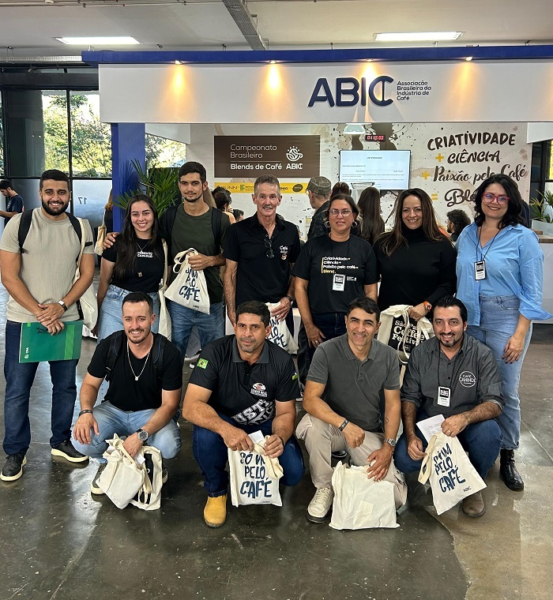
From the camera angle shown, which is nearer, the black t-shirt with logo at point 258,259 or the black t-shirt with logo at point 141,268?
the black t-shirt with logo at point 141,268

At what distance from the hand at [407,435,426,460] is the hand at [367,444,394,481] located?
141mm

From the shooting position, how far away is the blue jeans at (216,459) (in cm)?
296

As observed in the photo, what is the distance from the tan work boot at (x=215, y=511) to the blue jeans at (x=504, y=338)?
5.34 ft

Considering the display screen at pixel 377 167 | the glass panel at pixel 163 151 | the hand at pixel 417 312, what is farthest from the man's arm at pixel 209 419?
the glass panel at pixel 163 151

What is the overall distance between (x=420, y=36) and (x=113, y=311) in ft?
24.3

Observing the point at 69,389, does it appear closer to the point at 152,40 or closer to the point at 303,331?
the point at 303,331

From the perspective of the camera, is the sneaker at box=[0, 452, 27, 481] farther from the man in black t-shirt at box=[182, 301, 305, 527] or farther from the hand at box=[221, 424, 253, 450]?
the hand at box=[221, 424, 253, 450]

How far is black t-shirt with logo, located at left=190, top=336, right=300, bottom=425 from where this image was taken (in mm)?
3054

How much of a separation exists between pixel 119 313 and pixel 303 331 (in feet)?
3.96

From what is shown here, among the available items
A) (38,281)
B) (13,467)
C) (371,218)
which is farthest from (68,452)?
(371,218)

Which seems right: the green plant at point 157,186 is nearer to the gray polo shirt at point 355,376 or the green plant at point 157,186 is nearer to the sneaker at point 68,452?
the sneaker at point 68,452

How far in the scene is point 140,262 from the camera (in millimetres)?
3656

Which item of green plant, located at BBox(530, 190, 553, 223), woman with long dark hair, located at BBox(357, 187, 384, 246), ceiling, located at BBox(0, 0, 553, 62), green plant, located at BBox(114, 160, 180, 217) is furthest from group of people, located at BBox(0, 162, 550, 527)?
green plant, located at BBox(530, 190, 553, 223)

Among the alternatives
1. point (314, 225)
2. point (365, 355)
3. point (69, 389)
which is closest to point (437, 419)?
point (365, 355)
